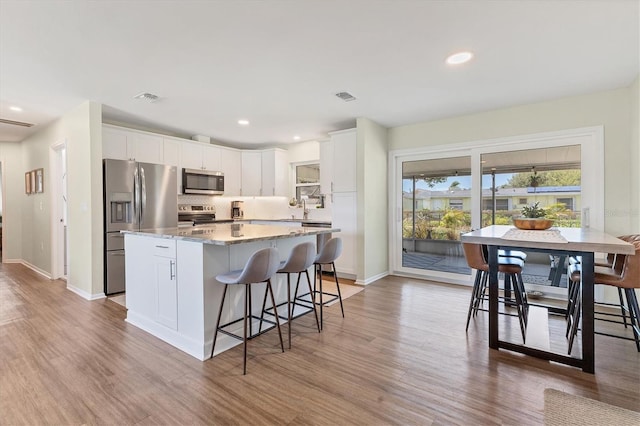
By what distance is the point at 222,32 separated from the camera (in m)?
2.30

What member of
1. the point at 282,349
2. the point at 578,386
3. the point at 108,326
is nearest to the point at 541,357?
the point at 578,386

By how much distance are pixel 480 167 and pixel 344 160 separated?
6.57 feet

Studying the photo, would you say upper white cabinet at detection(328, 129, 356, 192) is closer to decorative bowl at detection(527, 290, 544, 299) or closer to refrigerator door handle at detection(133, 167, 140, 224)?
decorative bowl at detection(527, 290, 544, 299)

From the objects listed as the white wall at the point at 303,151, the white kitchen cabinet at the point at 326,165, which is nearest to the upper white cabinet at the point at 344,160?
the white kitchen cabinet at the point at 326,165

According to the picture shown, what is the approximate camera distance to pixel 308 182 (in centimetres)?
612

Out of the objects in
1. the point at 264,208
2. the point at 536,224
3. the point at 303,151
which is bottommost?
the point at 536,224

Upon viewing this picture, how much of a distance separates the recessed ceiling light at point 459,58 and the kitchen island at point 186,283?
6.73ft

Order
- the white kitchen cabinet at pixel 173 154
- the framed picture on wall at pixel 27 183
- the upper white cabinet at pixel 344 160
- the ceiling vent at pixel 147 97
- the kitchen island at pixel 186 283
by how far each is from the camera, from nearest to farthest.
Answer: the kitchen island at pixel 186 283 < the ceiling vent at pixel 147 97 < the upper white cabinet at pixel 344 160 < the white kitchen cabinet at pixel 173 154 < the framed picture on wall at pixel 27 183

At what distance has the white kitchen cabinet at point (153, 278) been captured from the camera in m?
2.59

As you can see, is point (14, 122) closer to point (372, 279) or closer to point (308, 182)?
point (308, 182)

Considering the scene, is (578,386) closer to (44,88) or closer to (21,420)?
(21,420)

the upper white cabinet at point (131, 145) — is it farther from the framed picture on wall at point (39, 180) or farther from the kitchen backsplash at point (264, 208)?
the framed picture on wall at point (39, 180)

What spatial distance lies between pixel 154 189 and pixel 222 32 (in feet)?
9.77

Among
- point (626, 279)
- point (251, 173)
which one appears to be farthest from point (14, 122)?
point (626, 279)
